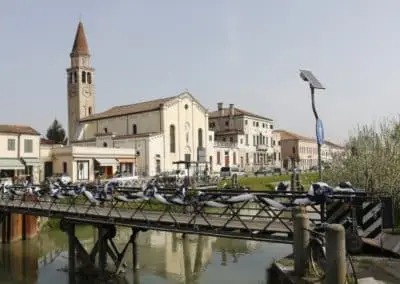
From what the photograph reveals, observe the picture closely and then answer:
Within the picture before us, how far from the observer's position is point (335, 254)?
25.2 feet

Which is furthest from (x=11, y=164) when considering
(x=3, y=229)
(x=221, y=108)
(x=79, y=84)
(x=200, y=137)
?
(x=221, y=108)

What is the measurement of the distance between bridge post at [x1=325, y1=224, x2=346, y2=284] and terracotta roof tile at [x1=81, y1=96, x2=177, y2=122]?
1976 inches

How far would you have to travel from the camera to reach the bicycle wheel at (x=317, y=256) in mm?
9102

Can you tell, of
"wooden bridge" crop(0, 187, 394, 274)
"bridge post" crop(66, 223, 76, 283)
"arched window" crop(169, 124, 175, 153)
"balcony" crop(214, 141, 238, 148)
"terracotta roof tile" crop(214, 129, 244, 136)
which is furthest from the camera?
"terracotta roof tile" crop(214, 129, 244, 136)

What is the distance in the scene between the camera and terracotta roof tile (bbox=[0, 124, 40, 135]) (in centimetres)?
4228

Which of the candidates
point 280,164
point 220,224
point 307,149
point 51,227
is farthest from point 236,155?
point 220,224

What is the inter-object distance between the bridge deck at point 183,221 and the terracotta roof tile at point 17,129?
2346 centimetres

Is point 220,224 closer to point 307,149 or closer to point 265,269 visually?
point 265,269

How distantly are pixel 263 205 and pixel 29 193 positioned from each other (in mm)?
15538

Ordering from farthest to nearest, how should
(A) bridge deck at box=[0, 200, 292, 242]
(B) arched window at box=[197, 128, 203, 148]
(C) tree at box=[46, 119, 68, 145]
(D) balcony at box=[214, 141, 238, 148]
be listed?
(C) tree at box=[46, 119, 68, 145]
(D) balcony at box=[214, 141, 238, 148]
(B) arched window at box=[197, 128, 203, 148]
(A) bridge deck at box=[0, 200, 292, 242]

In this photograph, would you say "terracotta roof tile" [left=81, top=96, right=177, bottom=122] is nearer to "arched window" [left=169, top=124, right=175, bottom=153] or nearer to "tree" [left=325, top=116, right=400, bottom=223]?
"arched window" [left=169, top=124, right=175, bottom=153]

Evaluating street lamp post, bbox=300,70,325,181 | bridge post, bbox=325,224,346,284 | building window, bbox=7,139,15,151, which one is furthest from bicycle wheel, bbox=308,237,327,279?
building window, bbox=7,139,15,151

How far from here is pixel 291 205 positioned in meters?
11.5

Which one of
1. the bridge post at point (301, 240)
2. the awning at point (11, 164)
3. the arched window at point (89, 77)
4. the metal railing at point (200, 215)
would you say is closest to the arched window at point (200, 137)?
the arched window at point (89, 77)
